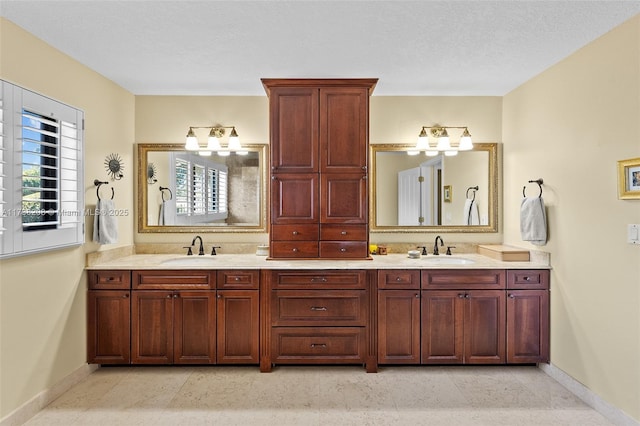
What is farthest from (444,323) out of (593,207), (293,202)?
(293,202)

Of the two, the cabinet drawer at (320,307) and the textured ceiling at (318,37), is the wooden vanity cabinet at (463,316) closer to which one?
the cabinet drawer at (320,307)

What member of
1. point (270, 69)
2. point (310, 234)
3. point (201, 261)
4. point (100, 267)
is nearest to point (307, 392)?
point (310, 234)

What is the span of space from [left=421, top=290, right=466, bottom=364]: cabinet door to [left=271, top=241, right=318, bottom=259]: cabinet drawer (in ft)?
3.11

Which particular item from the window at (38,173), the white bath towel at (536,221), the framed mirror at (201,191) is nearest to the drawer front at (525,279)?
the white bath towel at (536,221)

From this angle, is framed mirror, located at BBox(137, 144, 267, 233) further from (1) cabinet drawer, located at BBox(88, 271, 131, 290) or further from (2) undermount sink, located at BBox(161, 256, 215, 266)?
(1) cabinet drawer, located at BBox(88, 271, 131, 290)

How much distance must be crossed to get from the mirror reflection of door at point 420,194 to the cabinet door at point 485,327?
2.98 ft

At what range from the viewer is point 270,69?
122 inches

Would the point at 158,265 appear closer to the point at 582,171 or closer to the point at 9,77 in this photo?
the point at 9,77

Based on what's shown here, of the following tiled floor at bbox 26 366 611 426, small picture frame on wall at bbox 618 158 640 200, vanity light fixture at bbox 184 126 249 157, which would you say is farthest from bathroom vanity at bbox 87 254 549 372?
vanity light fixture at bbox 184 126 249 157

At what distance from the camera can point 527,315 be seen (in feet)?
10.3

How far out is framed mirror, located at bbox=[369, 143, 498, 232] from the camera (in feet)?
12.5

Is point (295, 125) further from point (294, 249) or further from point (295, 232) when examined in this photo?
point (294, 249)

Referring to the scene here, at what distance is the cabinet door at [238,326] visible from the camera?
311 centimetres

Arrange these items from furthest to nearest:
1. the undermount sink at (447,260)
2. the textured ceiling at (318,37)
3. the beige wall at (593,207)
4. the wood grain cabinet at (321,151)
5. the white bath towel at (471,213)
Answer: the white bath towel at (471,213) < the undermount sink at (447,260) < the wood grain cabinet at (321,151) < the beige wall at (593,207) < the textured ceiling at (318,37)
